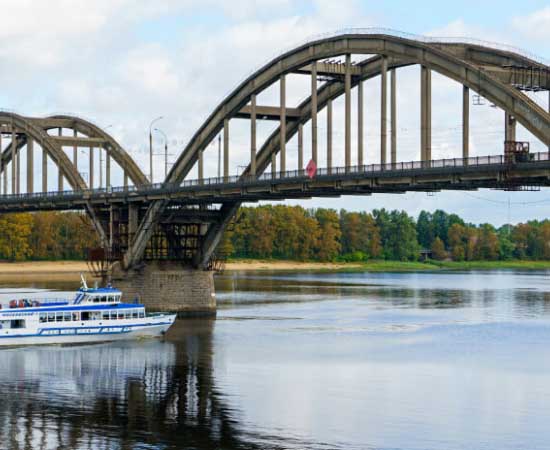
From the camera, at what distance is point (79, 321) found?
72.1 metres

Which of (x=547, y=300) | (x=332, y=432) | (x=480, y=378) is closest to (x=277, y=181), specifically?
(x=480, y=378)

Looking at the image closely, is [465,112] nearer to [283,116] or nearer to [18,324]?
[283,116]

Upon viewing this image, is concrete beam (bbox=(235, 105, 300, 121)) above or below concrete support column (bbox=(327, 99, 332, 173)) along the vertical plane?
above

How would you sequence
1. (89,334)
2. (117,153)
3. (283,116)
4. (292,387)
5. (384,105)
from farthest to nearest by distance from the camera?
1. (117,153)
2. (283,116)
3. (89,334)
4. (384,105)
5. (292,387)

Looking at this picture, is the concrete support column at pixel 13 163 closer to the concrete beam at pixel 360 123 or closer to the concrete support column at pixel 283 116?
the concrete support column at pixel 283 116

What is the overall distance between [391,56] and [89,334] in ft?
87.8

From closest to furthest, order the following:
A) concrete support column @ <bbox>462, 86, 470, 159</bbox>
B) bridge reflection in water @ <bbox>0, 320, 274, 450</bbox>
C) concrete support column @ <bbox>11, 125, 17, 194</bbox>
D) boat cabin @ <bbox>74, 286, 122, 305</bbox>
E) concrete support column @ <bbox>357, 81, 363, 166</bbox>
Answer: bridge reflection in water @ <bbox>0, 320, 274, 450</bbox>, concrete support column @ <bbox>462, 86, 470, 159</bbox>, concrete support column @ <bbox>357, 81, 363, 166</bbox>, boat cabin @ <bbox>74, 286, 122, 305</bbox>, concrete support column @ <bbox>11, 125, 17, 194</bbox>

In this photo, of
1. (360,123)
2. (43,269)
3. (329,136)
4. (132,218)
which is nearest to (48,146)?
(132,218)

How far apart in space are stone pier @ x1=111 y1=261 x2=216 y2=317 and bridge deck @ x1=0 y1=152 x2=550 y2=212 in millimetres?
6071

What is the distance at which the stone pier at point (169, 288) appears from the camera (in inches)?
3526

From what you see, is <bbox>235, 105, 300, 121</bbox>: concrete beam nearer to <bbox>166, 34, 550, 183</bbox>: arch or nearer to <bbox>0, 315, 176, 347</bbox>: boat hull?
<bbox>166, 34, 550, 183</bbox>: arch

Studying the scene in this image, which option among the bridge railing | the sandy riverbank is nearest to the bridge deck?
the bridge railing

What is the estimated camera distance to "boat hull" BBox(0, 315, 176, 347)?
7006 centimetres

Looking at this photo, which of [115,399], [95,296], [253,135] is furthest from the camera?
[253,135]
